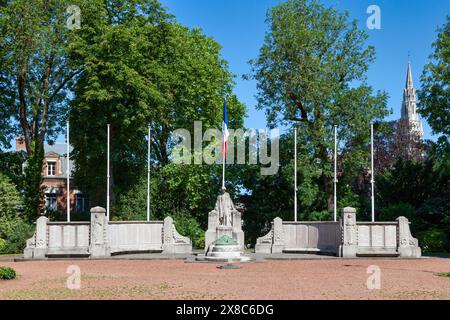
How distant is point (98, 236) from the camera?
99.2 feet

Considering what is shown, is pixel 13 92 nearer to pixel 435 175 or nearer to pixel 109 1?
pixel 109 1

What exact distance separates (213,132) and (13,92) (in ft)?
49.9

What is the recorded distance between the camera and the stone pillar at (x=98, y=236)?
30.0 metres

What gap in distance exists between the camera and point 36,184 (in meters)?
41.8

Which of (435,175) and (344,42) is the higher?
(344,42)

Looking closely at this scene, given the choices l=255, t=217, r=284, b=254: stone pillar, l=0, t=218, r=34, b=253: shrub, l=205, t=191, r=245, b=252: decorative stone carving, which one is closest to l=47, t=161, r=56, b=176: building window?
l=0, t=218, r=34, b=253: shrub

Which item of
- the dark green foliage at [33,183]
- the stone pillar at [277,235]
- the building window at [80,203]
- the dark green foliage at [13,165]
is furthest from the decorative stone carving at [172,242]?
the building window at [80,203]

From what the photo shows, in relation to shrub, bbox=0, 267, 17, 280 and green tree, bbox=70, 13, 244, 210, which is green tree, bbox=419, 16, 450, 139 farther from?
shrub, bbox=0, 267, 17, 280

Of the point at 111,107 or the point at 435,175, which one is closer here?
the point at 111,107

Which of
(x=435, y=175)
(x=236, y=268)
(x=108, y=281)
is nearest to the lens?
(x=108, y=281)

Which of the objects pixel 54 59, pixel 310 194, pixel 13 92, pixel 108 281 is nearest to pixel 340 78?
pixel 310 194

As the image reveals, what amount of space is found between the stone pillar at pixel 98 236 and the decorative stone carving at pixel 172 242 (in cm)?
406

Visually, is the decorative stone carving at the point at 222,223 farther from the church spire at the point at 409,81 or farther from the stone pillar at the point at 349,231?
the church spire at the point at 409,81

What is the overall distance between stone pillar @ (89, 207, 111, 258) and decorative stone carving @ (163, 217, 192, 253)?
4055mm
